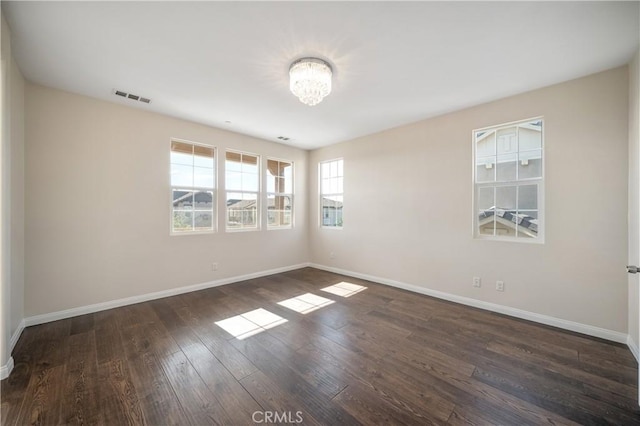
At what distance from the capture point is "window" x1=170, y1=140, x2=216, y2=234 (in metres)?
3.78

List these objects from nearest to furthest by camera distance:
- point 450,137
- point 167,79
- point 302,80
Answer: point 302,80 < point 167,79 < point 450,137

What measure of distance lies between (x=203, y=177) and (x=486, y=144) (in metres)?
4.25

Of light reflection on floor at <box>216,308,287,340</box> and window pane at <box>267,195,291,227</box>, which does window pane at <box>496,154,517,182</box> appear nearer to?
light reflection on floor at <box>216,308,287,340</box>

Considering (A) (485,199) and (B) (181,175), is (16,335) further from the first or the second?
(A) (485,199)

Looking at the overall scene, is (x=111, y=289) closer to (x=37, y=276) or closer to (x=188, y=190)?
(x=37, y=276)

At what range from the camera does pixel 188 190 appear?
3.89m

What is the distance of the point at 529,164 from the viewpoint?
293 cm

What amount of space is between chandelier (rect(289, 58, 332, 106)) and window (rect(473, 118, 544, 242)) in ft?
7.47

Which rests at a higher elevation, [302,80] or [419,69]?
[419,69]

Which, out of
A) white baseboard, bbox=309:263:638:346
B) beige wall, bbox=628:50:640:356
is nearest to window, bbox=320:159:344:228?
white baseboard, bbox=309:263:638:346

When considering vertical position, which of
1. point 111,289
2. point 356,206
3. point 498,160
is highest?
point 498,160

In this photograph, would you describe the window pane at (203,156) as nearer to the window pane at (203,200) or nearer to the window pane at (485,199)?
the window pane at (203,200)

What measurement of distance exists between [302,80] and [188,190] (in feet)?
8.74

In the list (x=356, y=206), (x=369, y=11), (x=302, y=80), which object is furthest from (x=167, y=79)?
(x=356, y=206)
